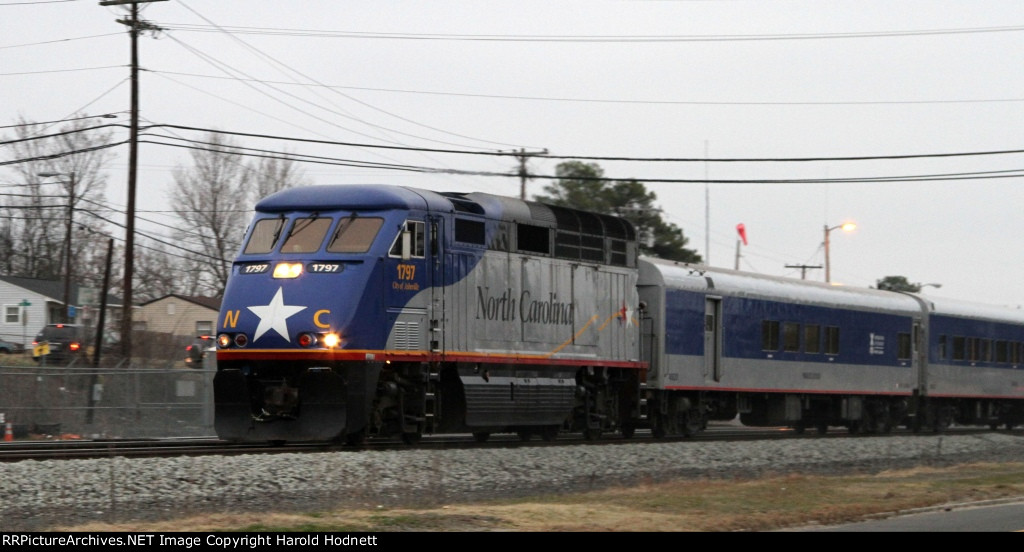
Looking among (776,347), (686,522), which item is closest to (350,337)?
(686,522)

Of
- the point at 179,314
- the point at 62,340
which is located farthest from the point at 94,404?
the point at 179,314

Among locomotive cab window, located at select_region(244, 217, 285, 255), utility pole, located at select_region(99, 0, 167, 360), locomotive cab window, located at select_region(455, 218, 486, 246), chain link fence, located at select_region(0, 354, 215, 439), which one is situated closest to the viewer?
locomotive cab window, located at select_region(244, 217, 285, 255)

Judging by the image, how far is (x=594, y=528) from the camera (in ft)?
43.9

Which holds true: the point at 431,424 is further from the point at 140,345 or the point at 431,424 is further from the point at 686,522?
the point at 140,345

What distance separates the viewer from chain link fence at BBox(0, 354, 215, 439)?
2700cm

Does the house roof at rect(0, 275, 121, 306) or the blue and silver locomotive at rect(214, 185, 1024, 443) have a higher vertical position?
the house roof at rect(0, 275, 121, 306)

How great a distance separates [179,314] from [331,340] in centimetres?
6091

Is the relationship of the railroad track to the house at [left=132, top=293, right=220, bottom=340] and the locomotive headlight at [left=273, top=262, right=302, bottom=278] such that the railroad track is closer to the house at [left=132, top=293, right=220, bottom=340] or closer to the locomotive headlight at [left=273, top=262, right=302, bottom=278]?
the locomotive headlight at [left=273, top=262, right=302, bottom=278]

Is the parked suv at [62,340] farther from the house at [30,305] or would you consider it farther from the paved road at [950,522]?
the paved road at [950,522]

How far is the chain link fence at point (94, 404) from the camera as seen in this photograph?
1063 inches

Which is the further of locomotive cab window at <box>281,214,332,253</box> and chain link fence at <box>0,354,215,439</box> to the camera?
chain link fence at <box>0,354,215,439</box>

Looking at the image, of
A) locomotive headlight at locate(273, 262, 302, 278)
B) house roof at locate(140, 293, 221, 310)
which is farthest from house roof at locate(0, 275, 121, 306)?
locomotive headlight at locate(273, 262, 302, 278)

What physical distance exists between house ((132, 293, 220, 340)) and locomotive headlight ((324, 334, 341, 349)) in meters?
55.5

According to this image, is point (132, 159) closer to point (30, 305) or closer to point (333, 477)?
point (333, 477)
